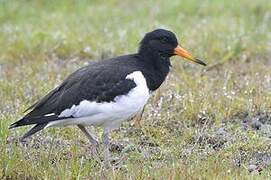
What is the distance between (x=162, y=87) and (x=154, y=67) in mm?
1777

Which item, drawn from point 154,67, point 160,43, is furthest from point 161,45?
point 154,67

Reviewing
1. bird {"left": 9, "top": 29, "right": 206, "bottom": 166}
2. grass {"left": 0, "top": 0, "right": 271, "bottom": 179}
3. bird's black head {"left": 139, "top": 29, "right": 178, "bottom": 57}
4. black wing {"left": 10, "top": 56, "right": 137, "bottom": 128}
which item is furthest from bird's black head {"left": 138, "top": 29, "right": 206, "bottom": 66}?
grass {"left": 0, "top": 0, "right": 271, "bottom": 179}

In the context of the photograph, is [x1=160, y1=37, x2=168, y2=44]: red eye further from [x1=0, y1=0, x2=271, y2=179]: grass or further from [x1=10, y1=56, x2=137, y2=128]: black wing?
[x1=0, y1=0, x2=271, y2=179]: grass

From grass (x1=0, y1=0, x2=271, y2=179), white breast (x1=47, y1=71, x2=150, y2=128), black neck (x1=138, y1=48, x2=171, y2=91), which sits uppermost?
black neck (x1=138, y1=48, x2=171, y2=91)

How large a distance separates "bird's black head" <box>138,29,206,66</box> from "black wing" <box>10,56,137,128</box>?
0.39 metres

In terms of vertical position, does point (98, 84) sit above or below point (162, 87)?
above

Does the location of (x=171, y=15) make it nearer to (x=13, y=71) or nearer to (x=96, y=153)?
(x=13, y=71)

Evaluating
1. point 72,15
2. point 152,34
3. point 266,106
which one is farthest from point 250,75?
point 72,15

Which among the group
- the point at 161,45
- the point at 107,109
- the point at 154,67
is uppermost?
the point at 161,45

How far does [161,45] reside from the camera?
7.22 meters

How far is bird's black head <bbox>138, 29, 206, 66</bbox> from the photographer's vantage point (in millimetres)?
7180

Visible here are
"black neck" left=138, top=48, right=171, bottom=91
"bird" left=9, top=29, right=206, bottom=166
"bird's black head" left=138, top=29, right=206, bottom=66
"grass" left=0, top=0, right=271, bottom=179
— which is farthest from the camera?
"bird's black head" left=138, top=29, right=206, bottom=66

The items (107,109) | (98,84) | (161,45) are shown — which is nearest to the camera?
(107,109)

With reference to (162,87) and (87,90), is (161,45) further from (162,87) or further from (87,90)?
(162,87)
